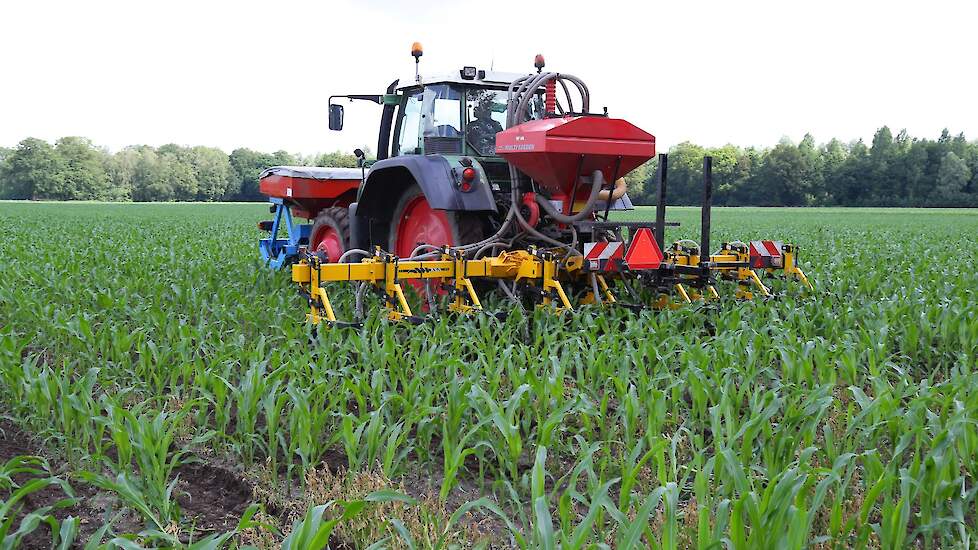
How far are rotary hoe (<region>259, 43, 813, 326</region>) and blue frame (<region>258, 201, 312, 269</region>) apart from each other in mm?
1607

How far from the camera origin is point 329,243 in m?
8.05

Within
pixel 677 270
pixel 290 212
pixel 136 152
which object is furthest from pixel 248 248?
pixel 136 152

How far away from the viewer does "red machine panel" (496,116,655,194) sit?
5.51 m

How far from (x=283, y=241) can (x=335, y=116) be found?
282cm

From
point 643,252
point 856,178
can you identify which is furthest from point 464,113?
point 856,178

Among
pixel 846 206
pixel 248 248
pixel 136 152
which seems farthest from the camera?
pixel 136 152

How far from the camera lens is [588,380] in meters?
4.50

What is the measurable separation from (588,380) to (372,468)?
1.74 metres

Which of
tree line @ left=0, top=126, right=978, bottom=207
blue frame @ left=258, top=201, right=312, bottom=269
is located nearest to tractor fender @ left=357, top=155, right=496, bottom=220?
blue frame @ left=258, top=201, right=312, bottom=269

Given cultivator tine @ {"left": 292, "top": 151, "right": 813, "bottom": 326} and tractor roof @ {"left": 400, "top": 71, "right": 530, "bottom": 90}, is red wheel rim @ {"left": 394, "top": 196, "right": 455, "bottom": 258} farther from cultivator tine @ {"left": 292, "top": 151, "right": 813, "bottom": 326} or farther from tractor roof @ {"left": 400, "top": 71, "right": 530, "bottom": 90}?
tractor roof @ {"left": 400, "top": 71, "right": 530, "bottom": 90}

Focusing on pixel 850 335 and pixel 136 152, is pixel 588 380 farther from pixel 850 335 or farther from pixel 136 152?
pixel 136 152

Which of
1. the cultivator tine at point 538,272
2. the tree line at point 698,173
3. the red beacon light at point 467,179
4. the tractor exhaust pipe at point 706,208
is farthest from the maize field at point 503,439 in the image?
the tree line at point 698,173

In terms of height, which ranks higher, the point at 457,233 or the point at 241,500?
the point at 457,233

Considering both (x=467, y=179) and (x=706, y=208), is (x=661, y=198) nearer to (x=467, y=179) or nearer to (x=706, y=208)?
(x=706, y=208)
